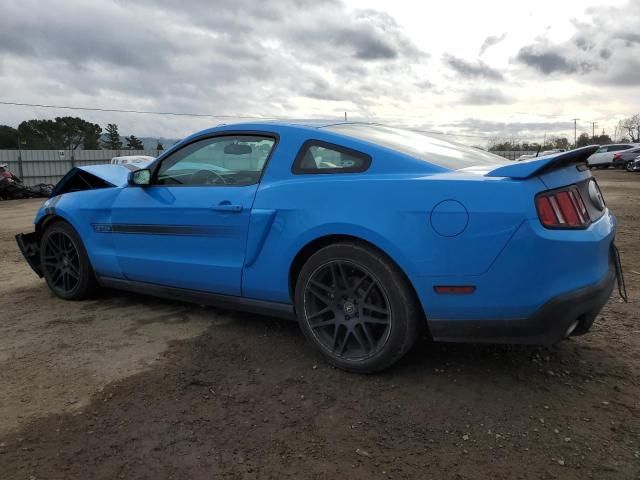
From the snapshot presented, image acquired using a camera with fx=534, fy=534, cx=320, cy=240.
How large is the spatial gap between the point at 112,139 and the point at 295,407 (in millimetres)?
Result: 51936

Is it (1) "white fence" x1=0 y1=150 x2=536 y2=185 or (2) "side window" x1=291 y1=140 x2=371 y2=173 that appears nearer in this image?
(2) "side window" x1=291 y1=140 x2=371 y2=173

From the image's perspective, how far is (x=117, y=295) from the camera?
4.95m

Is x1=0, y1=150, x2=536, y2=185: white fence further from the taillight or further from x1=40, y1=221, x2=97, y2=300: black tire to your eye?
the taillight

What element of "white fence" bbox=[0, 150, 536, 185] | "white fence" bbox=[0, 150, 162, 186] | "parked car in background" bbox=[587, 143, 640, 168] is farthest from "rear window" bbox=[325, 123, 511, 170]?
"parked car in background" bbox=[587, 143, 640, 168]

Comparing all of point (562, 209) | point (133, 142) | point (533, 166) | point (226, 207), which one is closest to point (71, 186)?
point (226, 207)

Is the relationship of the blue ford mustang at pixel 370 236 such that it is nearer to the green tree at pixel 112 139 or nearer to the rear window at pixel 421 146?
the rear window at pixel 421 146

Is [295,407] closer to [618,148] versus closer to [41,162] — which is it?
[41,162]

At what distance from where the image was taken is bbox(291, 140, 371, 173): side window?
3.07 meters

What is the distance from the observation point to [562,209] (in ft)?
8.68

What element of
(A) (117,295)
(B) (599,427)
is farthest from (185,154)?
(B) (599,427)

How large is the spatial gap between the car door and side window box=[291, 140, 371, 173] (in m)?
0.28

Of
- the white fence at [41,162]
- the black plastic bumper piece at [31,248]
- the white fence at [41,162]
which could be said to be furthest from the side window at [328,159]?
the white fence at [41,162]

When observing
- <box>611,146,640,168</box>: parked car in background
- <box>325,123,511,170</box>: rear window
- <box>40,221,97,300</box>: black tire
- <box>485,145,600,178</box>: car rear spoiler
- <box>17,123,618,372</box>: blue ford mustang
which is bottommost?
<box>40,221,97,300</box>: black tire

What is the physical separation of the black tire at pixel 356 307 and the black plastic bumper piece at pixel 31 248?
328 cm
